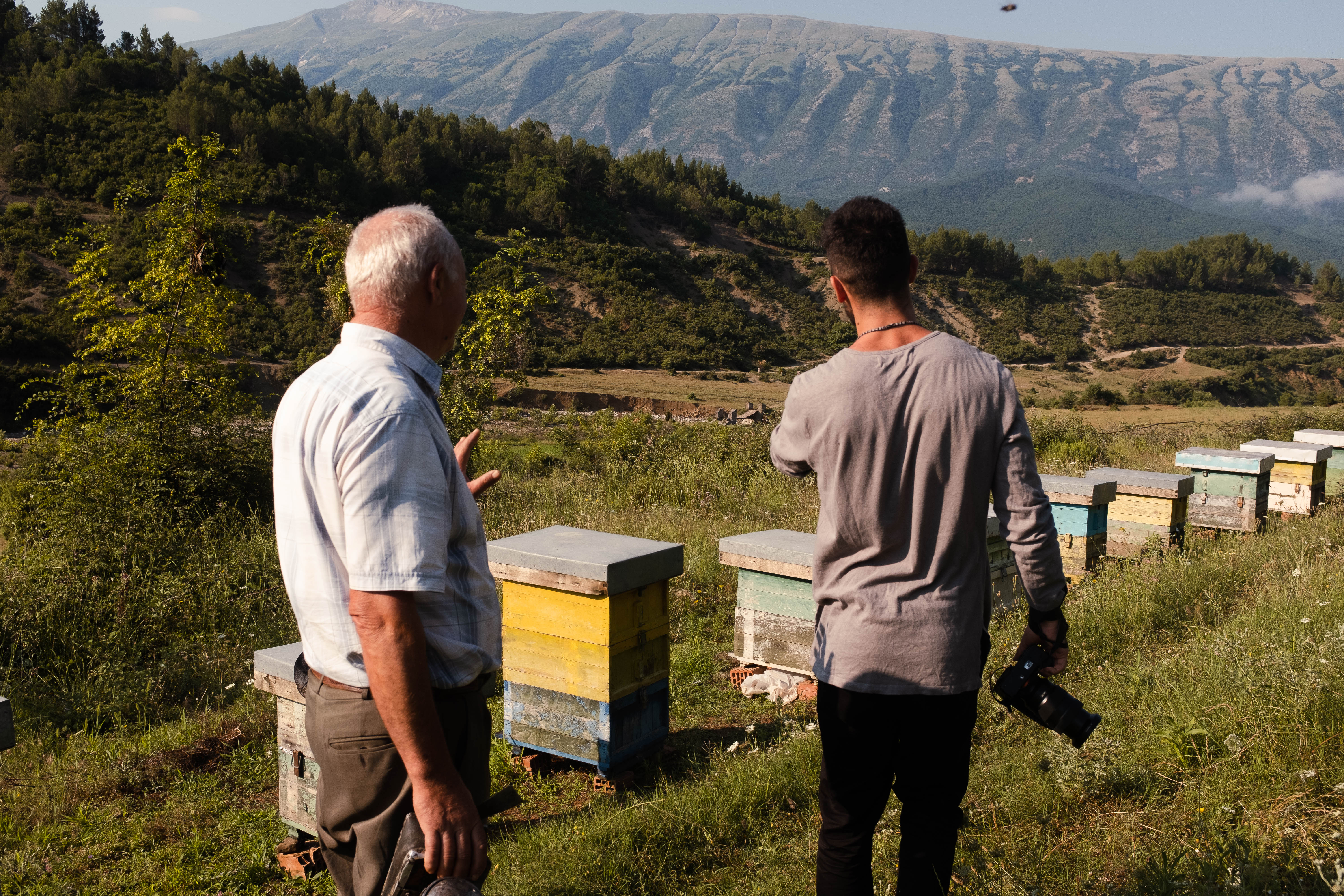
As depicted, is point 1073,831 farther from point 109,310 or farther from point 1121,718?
point 109,310

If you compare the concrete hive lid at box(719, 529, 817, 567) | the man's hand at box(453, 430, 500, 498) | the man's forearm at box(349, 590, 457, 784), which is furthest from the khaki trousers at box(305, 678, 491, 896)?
the concrete hive lid at box(719, 529, 817, 567)

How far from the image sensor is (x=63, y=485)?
24.3 feet

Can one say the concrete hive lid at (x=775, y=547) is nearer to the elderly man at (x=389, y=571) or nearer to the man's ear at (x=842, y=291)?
the man's ear at (x=842, y=291)

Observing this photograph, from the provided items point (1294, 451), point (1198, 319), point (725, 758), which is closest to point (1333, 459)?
point (1294, 451)

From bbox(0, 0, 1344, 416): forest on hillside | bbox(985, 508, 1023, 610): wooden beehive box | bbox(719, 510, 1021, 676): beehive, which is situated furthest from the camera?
bbox(0, 0, 1344, 416): forest on hillside

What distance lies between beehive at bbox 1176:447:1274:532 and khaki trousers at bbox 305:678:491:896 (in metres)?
7.82

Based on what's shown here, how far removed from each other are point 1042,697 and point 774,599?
262 centimetres

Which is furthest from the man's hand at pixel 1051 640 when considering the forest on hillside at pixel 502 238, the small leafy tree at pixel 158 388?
the forest on hillside at pixel 502 238

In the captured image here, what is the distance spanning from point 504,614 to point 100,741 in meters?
2.29

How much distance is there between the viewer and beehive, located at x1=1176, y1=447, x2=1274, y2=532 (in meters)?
7.88

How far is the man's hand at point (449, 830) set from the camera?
65.4 inches

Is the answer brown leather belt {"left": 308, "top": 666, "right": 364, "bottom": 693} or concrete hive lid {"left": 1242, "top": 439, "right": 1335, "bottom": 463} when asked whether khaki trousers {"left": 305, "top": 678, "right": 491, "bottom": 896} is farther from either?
concrete hive lid {"left": 1242, "top": 439, "right": 1335, "bottom": 463}

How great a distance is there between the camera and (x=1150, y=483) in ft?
23.0

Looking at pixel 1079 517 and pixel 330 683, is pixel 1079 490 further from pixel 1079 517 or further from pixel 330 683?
pixel 330 683
